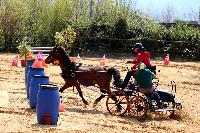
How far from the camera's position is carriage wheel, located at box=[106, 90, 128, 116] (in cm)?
1365

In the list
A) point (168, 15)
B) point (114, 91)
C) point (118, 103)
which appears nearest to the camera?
point (118, 103)

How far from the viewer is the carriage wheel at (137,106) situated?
1320cm

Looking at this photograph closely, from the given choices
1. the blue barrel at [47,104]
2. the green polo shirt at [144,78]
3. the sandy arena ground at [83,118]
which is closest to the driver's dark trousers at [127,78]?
the green polo shirt at [144,78]

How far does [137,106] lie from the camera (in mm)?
13281

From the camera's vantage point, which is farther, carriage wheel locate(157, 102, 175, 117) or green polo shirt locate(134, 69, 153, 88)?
carriage wheel locate(157, 102, 175, 117)

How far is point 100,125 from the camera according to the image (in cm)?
1138

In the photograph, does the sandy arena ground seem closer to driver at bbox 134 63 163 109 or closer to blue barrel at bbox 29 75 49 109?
blue barrel at bbox 29 75 49 109

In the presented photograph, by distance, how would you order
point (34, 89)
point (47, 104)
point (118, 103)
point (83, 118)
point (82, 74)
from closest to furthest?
1. point (47, 104)
2. point (83, 118)
3. point (34, 89)
4. point (118, 103)
5. point (82, 74)

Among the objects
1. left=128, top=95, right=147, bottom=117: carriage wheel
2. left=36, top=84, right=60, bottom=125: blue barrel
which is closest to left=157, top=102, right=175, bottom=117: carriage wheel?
left=128, top=95, right=147, bottom=117: carriage wheel

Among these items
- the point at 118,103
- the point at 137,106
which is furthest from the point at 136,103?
the point at 118,103

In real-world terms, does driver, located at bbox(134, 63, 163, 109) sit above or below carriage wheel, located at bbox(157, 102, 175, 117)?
above

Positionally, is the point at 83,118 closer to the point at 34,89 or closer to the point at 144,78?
the point at 34,89

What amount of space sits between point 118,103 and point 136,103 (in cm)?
62

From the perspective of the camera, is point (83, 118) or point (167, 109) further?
point (167, 109)
